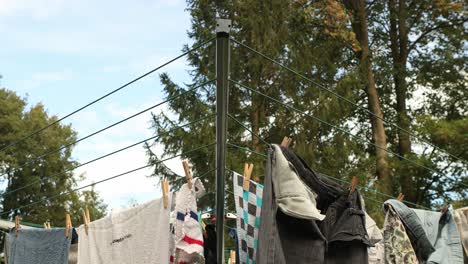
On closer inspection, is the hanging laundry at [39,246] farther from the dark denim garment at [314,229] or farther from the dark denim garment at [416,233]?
the dark denim garment at [416,233]

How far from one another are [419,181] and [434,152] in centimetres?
74

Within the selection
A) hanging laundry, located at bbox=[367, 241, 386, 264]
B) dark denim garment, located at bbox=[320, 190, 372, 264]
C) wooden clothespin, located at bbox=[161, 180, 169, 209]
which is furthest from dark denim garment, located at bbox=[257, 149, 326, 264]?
hanging laundry, located at bbox=[367, 241, 386, 264]

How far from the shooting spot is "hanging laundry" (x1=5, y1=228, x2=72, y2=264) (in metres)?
3.79

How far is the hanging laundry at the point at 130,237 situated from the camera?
3.04 m

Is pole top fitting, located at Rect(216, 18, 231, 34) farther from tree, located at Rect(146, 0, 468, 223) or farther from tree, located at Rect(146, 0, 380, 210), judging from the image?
tree, located at Rect(146, 0, 380, 210)

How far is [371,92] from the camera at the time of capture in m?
13.2

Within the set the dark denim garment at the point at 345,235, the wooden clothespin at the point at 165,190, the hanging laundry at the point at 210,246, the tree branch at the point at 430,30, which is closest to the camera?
the dark denim garment at the point at 345,235

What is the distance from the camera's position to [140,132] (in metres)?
12.8

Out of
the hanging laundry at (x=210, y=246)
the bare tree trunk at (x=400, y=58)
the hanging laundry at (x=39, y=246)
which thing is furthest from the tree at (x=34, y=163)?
the hanging laundry at (x=210, y=246)

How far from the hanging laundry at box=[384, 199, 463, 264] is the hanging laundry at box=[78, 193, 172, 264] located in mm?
1100

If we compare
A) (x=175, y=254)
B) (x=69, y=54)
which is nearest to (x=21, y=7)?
(x=69, y=54)

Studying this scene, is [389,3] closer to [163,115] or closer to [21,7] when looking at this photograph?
Answer: [163,115]

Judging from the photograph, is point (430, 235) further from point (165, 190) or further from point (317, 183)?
point (165, 190)

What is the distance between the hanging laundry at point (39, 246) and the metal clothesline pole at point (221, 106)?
119cm
